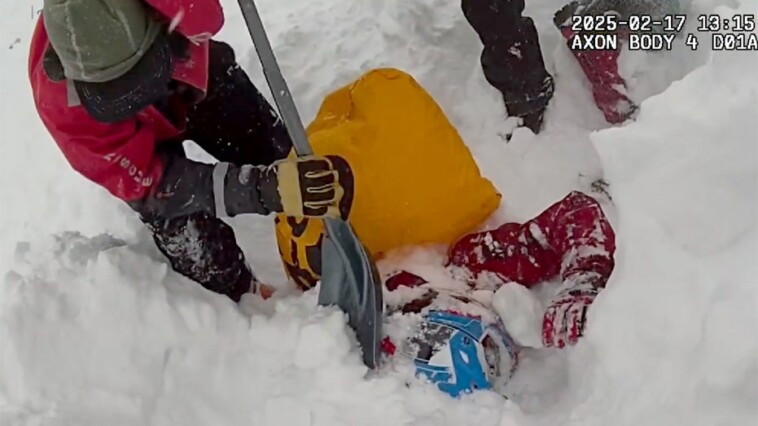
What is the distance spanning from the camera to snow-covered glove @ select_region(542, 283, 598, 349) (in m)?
1.37

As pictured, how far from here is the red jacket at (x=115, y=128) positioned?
1.32 meters

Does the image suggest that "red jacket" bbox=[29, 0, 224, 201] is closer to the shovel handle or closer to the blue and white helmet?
the shovel handle

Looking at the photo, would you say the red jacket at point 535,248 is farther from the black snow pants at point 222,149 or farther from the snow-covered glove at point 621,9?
the snow-covered glove at point 621,9

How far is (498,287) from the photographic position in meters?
1.57

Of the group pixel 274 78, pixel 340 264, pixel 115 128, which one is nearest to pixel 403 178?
pixel 340 264

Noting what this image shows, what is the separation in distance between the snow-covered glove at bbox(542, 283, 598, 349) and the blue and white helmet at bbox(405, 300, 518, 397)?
0.08 metres

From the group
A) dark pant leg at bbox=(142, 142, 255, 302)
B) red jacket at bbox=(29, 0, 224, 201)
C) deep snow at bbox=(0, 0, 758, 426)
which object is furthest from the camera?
dark pant leg at bbox=(142, 142, 255, 302)

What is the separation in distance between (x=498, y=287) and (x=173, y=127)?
64 cm

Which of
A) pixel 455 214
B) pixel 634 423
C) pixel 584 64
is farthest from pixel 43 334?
pixel 584 64
